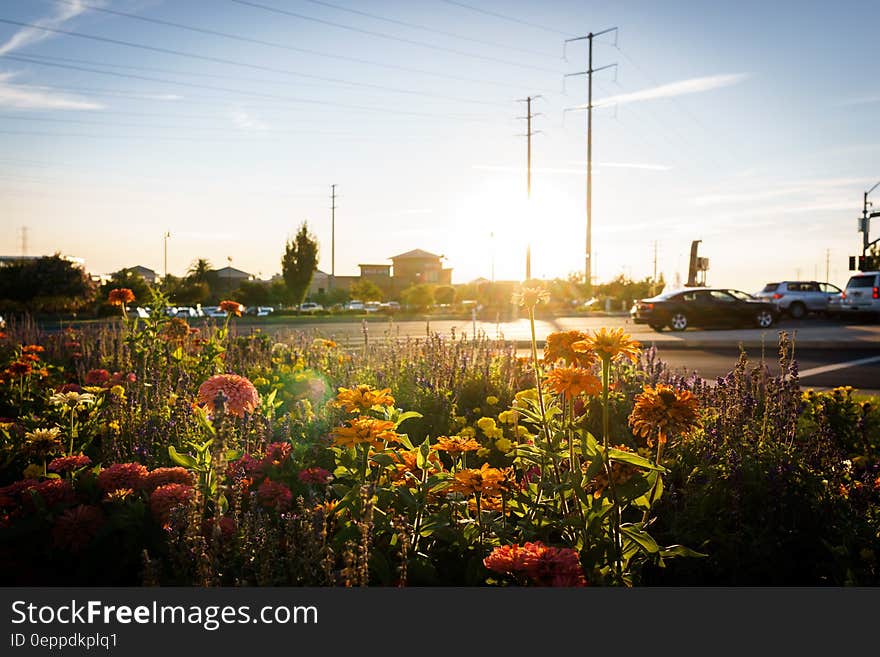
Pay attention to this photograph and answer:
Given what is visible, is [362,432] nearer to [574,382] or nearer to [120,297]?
[574,382]

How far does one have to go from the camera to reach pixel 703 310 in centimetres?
2009

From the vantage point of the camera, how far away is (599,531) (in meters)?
A: 2.27

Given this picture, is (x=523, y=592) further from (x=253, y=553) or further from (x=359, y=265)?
(x=359, y=265)

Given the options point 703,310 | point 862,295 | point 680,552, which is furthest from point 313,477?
point 862,295

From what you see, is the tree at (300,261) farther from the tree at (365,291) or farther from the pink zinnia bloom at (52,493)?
the pink zinnia bloom at (52,493)

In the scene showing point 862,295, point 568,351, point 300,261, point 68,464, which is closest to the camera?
point 568,351

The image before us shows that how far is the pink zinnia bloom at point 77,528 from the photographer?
2.42 metres

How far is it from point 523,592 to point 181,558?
1177 millimetres

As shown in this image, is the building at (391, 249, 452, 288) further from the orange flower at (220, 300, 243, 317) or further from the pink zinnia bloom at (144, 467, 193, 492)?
the pink zinnia bloom at (144, 467, 193, 492)

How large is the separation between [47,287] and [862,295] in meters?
36.3

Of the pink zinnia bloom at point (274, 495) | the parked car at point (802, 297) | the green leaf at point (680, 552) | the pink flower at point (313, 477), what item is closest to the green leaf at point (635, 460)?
the green leaf at point (680, 552)

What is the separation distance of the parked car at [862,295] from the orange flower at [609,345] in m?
27.3

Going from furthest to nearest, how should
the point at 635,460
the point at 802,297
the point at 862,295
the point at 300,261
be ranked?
the point at 300,261 → the point at 802,297 → the point at 862,295 → the point at 635,460

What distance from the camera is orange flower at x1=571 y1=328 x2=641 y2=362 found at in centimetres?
216
